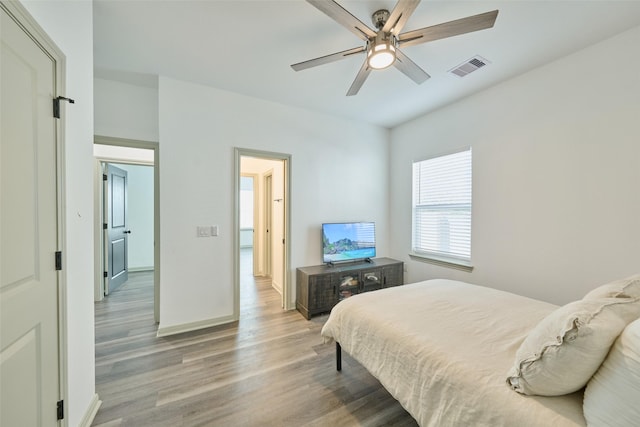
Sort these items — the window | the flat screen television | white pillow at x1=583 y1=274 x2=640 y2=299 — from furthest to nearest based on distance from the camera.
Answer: the flat screen television
the window
white pillow at x1=583 y1=274 x2=640 y2=299

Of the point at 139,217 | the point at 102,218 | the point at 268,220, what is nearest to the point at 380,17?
the point at 268,220

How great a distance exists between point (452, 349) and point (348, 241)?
2.37m

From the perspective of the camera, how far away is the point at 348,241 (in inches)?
141

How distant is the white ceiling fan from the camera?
1.36m

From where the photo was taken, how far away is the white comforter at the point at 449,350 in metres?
0.94

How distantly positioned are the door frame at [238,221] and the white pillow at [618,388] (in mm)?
2843

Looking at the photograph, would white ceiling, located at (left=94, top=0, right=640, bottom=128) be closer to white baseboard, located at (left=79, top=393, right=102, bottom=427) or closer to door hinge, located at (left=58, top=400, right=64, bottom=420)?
door hinge, located at (left=58, top=400, right=64, bottom=420)

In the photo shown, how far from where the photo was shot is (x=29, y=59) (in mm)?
1038

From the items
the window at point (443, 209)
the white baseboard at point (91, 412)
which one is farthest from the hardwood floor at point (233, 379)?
the window at point (443, 209)

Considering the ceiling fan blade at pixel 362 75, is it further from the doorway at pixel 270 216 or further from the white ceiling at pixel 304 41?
the doorway at pixel 270 216

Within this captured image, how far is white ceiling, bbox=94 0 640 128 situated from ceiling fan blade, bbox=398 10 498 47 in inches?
11.2

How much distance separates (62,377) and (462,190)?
393 cm

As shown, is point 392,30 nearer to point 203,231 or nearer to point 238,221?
point 238,221

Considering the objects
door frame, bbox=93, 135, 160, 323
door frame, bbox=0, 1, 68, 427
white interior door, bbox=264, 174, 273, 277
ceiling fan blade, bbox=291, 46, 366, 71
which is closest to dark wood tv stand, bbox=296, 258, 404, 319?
white interior door, bbox=264, 174, 273, 277
